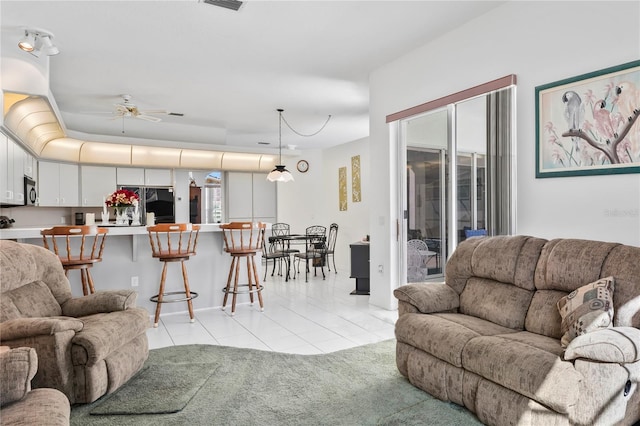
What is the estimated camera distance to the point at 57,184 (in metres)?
6.92

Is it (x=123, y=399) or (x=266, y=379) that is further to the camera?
(x=266, y=379)

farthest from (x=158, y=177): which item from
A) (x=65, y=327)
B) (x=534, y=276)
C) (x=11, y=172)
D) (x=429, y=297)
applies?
(x=534, y=276)

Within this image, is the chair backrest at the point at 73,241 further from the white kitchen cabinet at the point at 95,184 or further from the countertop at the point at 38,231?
the white kitchen cabinet at the point at 95,184

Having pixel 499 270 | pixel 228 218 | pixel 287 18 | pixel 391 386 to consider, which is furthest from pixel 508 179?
pixel 228 218

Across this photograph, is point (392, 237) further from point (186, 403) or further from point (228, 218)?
point (228, 218)

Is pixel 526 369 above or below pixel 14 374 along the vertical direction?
below

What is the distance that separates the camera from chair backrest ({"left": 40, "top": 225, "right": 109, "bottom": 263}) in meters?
3.66

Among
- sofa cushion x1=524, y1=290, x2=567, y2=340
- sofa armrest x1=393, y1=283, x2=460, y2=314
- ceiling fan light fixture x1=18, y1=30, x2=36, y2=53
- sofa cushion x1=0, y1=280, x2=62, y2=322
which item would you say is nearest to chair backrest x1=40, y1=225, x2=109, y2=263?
sofa cushion x1=0, y1=280, x2=62, y2=322

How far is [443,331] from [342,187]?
662 centimetres

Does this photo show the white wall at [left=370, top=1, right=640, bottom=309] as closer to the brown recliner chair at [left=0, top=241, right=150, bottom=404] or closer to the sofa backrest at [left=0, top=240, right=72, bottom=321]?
the brown recliner chair at [left=0, top=241, right=150, bottom=404]

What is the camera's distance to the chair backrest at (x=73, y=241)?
3.66 m

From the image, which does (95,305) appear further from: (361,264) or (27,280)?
(361,264)

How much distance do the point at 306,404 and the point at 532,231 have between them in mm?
2167

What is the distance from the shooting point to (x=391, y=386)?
2730 millimetres
